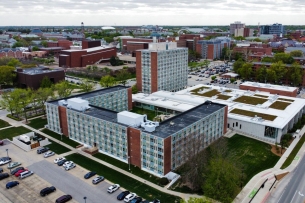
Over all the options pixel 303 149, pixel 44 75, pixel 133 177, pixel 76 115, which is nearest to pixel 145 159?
pixel 133 177

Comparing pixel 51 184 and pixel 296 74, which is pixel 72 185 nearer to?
pixel 51 184

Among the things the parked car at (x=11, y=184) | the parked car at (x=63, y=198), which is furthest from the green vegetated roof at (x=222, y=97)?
the parked car at (x=11, y=184)

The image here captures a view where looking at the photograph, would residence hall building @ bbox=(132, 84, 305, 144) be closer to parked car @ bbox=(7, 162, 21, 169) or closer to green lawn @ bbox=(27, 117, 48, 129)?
green lawn @ bbox=(27, 117, 48, 129)

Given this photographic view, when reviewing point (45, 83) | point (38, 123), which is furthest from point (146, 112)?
point (45, 83)

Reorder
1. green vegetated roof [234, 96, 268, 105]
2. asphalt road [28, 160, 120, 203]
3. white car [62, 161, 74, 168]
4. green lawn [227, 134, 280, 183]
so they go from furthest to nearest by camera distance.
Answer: green vegetated roof [234, 96, 268, 105] < white car [62, 161, 74, 168] < green lawn [227, 134, 280, 183] < asphalt road [28, 160, 120, 203]

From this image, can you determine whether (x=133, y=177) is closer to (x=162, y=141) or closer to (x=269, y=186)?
(x=162, y=141)

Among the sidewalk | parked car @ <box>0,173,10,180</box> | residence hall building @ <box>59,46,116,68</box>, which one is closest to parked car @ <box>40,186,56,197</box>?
parked car @ <box>0,173,10,180</box>
